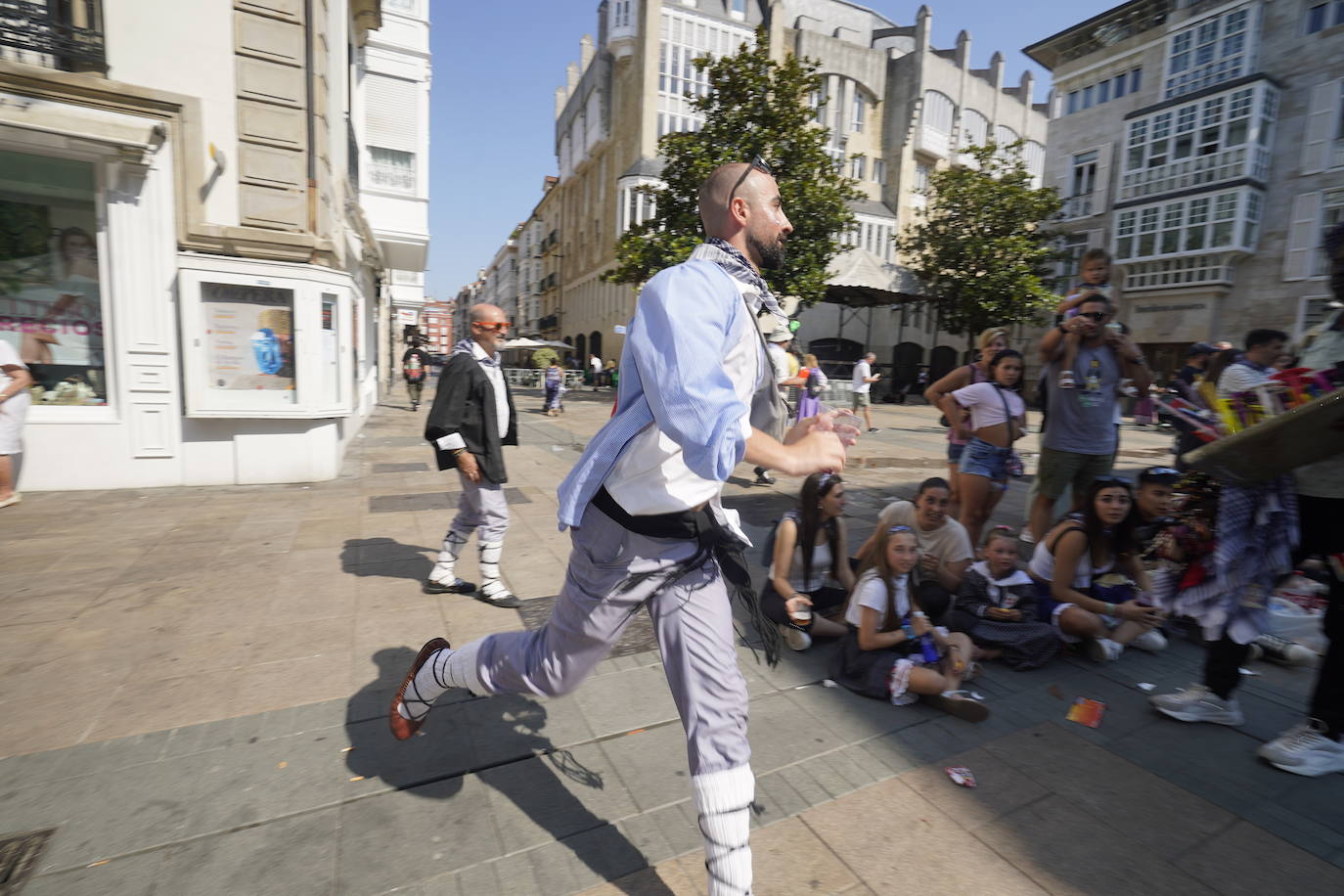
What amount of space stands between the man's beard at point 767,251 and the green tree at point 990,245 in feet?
97.7

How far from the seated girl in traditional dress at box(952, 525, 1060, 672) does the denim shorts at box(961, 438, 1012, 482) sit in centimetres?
114

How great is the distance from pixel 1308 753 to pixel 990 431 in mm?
2720

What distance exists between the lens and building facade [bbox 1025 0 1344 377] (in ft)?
79.0

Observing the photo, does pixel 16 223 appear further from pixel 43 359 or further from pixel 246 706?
pixel 246 706

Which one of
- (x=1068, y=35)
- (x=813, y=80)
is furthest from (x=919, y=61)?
(x=813, y=80)

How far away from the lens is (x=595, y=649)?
201 centimetres

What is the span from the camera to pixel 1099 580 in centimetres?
391

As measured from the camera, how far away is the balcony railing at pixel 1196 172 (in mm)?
25234

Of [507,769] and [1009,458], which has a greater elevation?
[1009,458]

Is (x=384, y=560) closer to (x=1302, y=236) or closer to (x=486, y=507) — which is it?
(x=486, y=507)

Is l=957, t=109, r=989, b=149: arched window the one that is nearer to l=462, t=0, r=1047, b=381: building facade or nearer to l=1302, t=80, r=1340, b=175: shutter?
l=462, t=0, r=1047, b=381: building facade

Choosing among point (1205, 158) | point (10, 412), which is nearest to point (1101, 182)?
point (1205, 158)

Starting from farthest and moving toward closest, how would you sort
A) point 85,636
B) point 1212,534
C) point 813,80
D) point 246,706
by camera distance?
point 813,80 → point 85,636 → point 246,706 → point 1212,534

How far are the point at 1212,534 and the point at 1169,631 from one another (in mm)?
1760
